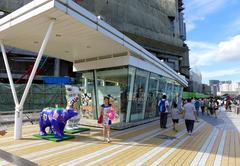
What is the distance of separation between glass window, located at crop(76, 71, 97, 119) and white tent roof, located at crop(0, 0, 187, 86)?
2.03 metres

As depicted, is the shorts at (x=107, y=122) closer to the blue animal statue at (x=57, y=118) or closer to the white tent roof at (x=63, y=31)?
the blue animal statue at (x=57, y=118)

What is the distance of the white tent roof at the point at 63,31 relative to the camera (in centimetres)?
797

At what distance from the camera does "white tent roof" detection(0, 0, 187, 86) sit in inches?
314

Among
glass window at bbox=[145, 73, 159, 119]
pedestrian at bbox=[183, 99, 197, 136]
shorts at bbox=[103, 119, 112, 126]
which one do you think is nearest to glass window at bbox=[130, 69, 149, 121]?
glass window at bbox=[145, 73, 159, 119]

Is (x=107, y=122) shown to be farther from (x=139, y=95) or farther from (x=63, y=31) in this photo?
(x=139, y=95)

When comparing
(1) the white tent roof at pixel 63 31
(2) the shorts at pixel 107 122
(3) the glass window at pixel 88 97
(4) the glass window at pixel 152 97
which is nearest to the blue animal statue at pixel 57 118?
(2) the shorts at pixel 107 122

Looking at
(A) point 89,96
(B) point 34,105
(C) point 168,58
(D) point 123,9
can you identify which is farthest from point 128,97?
(C) point 168,58

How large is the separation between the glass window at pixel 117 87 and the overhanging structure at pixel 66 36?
504mm

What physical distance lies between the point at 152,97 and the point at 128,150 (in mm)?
9557

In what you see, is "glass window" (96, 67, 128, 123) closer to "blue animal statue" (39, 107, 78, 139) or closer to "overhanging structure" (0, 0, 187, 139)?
"overhanging structure" (0, 0, 187, 139)

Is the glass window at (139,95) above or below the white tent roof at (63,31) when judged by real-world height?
below

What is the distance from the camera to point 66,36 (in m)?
10.2

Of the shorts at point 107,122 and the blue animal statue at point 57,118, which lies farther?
the blue animal statue at point 57,118

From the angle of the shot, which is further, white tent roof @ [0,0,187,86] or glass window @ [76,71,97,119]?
glass window @ [76,71,97,119]
